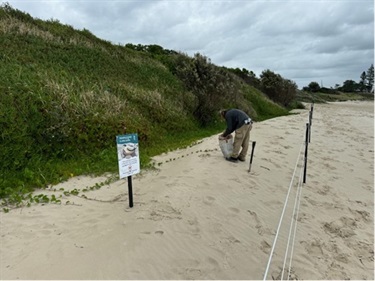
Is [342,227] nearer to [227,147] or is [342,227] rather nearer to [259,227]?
[259,227]

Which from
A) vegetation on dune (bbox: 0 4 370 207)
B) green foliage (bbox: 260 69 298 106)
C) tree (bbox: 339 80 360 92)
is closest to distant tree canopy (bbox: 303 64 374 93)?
tree (bbox: 339 80 360 92)

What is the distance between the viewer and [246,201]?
5605 millimetres

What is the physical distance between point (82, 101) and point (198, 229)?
634 centimetres

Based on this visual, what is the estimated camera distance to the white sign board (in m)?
4.56

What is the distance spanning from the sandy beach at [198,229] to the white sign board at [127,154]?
2.18 ft

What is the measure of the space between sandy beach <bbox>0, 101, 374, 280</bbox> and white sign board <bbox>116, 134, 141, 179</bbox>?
664 millimetres

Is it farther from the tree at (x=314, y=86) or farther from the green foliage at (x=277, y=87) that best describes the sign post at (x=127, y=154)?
the tree at (x=314, y=86)

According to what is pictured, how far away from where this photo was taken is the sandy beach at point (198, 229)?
3480 mm

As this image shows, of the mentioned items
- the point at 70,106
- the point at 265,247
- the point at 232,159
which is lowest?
the point at 265,247

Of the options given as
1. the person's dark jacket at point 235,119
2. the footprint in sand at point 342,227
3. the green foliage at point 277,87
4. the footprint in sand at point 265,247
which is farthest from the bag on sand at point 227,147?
the green foliage at point 277,87

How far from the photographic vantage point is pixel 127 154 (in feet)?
15.3

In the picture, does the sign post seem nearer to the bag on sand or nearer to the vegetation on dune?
the vegetation on dune

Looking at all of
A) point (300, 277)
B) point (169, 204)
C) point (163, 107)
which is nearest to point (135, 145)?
point (169, 204)

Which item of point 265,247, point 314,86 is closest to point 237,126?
point 265,247
